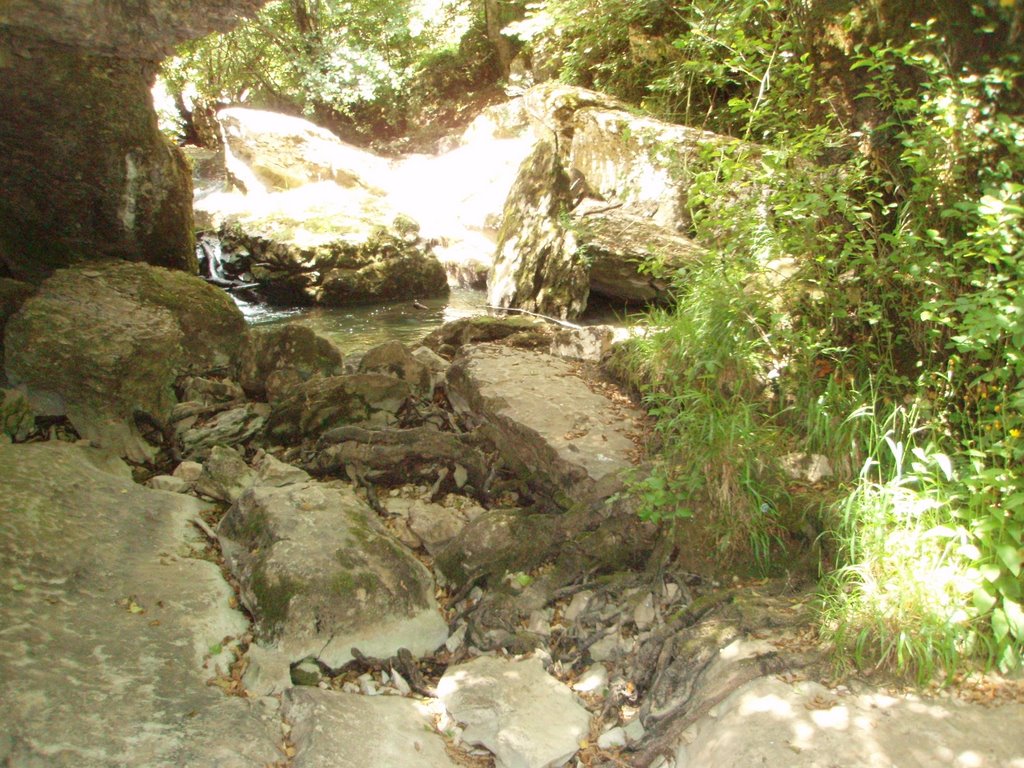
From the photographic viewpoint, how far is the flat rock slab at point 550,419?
4.24m

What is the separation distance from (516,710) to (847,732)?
126 cm

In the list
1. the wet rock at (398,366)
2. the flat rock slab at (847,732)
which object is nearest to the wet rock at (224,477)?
the wet rock at (398,366)

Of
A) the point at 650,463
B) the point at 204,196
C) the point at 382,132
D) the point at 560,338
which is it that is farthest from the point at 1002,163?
the point at 382,132

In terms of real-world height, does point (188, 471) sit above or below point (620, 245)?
below

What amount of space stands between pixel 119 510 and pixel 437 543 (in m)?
1.67

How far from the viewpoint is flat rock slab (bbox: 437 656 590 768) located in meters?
2.90

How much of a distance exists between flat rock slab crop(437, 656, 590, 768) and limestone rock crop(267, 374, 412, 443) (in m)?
2.29

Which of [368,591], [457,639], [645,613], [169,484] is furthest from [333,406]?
[645,613]

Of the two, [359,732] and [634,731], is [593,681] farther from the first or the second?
[359,732]

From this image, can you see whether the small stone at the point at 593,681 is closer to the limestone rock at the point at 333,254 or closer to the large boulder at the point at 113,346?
the large boulder at the point at 113,346

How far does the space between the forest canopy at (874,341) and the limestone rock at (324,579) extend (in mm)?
1259

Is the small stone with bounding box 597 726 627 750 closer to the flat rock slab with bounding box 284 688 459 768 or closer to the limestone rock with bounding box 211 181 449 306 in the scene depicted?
the flat rock slab with bounding box 284 688 459 768

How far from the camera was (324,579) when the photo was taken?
348cm

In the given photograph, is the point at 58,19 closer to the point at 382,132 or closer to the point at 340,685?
the point at 340,685
